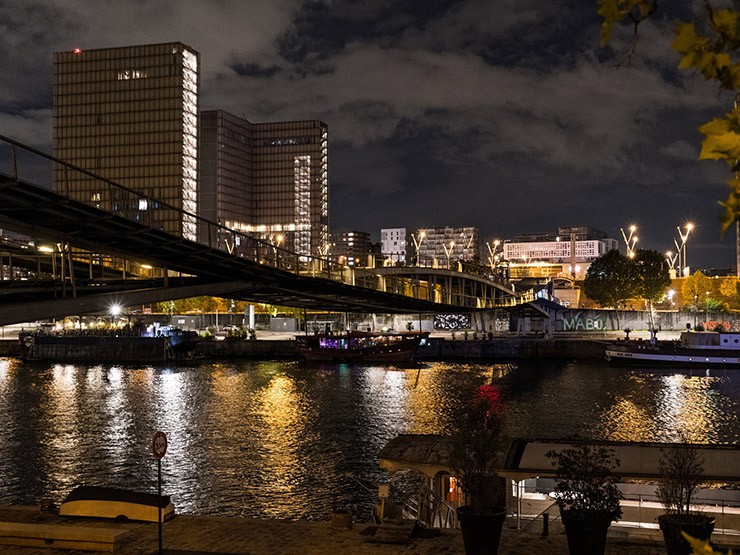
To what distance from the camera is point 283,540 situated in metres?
19.1

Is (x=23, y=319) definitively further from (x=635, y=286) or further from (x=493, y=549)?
(x=635, y=286)

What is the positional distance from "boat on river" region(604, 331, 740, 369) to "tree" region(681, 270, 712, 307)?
283 ft

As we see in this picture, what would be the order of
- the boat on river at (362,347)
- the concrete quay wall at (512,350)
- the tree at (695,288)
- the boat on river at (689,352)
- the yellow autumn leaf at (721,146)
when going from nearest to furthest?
1. the yellow autumn leaf at (721,146)
2. the boat on river at (689,352)
3. the boat on river at (362,347)
4. the concrete quay wall at (512,350)
5. the tree at (695,288)

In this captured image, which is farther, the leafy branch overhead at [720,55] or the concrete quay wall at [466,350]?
the concrete quay wall at [466,350]

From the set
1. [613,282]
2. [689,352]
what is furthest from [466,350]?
[613,282]

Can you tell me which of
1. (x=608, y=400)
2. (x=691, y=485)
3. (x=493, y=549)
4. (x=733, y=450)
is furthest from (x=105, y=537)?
(x=608, y=400)

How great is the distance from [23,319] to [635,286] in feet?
437

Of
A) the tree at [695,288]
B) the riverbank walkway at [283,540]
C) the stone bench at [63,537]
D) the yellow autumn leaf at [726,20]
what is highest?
the tree at [695,288]

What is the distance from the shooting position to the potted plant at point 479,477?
16.2 meters

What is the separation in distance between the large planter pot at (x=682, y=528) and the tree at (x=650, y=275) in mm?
141021

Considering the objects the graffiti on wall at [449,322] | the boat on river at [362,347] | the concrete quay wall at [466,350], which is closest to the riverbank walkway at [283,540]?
the boat on river at [362,347]

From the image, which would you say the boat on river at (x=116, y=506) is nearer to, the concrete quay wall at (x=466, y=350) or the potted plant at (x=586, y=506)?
the potted plant at (x=586, y=506)

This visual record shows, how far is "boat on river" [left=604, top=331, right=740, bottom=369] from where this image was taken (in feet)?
285

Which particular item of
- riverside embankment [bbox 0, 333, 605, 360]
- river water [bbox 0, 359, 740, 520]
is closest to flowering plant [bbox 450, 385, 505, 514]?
river water [bbox 0, 359, 740, 520]
